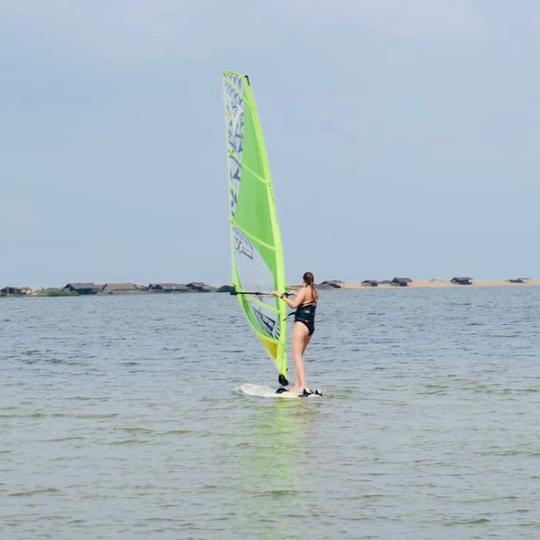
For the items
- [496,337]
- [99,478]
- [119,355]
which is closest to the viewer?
Answer: [99,478]

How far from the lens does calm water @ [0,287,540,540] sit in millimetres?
11258

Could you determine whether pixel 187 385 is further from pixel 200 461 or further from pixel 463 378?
pixel 200 461

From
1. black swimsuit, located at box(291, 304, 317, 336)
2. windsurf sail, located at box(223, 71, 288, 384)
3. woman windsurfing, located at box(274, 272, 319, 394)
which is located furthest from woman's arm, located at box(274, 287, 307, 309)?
windsurf sail, located at box(223, 71, 288, 384)

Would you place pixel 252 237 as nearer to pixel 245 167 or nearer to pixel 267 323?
pixel 245 167

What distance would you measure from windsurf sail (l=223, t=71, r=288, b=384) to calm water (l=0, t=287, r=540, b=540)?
4.56ft

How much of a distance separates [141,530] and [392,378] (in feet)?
50.5

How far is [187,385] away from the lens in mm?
24891

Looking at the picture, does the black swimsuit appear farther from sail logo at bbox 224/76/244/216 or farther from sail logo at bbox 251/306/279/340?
sail logo at bbox 224/76/244/216

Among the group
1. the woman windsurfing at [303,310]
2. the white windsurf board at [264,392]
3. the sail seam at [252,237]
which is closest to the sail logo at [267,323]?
the woman windsurfing at [303,310]

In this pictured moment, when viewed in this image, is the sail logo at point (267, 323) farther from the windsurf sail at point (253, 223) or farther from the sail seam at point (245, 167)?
the sail seam at point (245, 167)

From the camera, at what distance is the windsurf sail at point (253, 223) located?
67.5 feet

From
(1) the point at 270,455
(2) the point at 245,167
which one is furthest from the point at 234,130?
(1) the point at 270,455

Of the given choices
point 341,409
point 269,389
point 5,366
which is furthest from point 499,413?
point 5,366

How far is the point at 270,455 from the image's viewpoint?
14.9m
